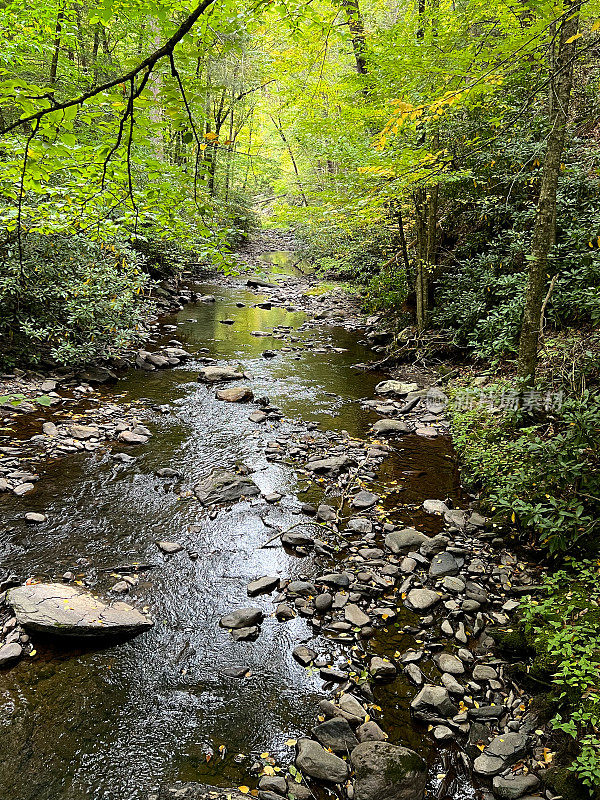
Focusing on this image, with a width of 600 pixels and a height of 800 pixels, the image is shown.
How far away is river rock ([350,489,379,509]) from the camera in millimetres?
5664

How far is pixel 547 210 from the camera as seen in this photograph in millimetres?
4895

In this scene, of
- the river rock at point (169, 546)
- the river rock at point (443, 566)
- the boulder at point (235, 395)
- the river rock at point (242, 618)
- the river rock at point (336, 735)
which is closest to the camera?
the river rock at point (336, 735)

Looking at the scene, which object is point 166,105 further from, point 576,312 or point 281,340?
point 281,340

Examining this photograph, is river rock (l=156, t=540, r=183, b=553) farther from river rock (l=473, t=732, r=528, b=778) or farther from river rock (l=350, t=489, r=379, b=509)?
river rock (l=473, t=732, r=528, b=778)

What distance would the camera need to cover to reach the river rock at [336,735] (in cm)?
298

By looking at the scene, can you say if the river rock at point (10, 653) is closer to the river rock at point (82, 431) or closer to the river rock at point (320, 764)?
the river rock at point (320, 764)

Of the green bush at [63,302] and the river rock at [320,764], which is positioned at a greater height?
the green bush at [63,302]

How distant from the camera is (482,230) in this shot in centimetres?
983

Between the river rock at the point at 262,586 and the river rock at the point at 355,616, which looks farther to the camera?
the river rock at the point at 262,586

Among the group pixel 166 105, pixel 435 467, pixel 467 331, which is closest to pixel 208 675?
pixel 166 105

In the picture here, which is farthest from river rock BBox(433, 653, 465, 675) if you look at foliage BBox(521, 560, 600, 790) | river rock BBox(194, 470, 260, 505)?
river rock BBox(194, 470, 260, 505)

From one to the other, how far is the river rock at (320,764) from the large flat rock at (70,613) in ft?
5.63

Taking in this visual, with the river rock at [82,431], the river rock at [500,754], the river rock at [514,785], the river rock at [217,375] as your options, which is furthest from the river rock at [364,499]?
the river rock at [217,375]

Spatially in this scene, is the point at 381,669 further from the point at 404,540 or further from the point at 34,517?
the point at 34,517
